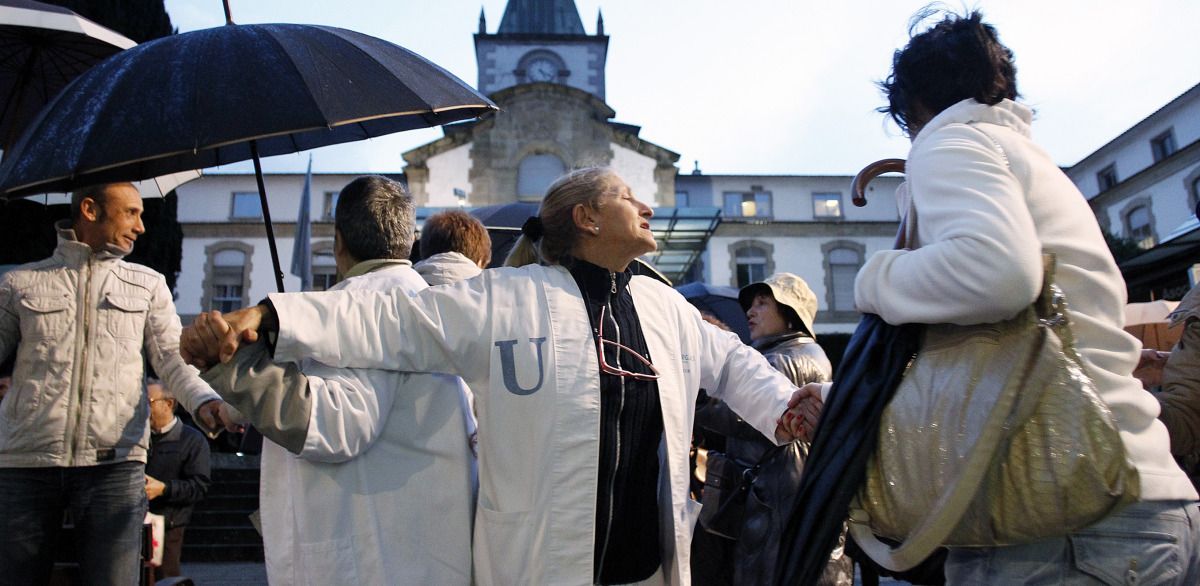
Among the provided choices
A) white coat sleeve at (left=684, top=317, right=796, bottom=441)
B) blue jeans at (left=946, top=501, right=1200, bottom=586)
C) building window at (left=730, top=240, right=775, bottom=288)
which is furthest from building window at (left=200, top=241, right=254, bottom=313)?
blue jeans at (left=946, top=501, right=1200, bottom=586)

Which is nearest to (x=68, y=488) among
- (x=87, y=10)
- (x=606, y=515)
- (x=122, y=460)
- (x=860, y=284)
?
(x=122, y=460)

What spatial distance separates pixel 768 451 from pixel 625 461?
1851mm

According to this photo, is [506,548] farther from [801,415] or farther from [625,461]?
[801,415]

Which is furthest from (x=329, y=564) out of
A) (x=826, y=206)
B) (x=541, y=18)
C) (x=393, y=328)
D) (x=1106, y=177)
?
(x=541, y=18)

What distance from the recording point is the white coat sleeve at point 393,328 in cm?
200

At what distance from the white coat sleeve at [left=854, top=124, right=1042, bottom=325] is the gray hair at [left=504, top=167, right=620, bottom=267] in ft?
3.13

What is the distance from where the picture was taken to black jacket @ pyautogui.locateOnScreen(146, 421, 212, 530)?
6.12 meters

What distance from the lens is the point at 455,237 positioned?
355 cm

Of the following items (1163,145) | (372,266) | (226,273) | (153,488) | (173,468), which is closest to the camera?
(372,266)

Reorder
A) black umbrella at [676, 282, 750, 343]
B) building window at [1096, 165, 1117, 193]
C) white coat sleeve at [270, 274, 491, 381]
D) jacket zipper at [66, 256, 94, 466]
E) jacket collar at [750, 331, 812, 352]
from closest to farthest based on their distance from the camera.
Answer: white coat sleeve at [270, 274, 491, 381] → jacket zipper at [66, 256, 94, 466] → jacket collar at [750, 331, 812, 352] → black umbrella at [676, 282, 750, 343] → building window at [1096, 165, 1117, 193]

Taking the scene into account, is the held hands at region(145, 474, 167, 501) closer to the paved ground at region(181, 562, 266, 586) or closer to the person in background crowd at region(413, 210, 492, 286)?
the paved ground at region(181, 562, 266, 586)

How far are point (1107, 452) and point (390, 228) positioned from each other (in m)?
2.14

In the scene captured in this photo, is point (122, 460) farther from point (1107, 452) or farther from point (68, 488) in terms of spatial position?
point (1107, 452)

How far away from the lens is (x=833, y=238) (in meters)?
38.7
